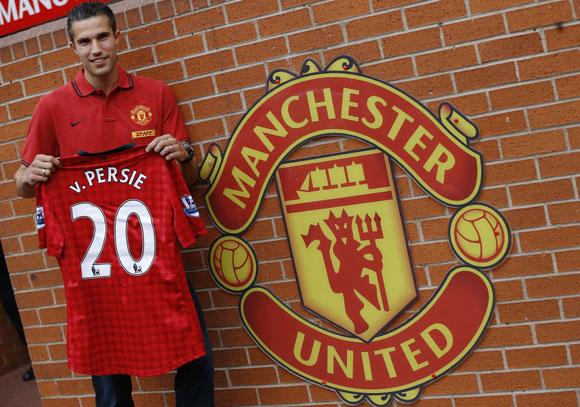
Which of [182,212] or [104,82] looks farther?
[104,82]

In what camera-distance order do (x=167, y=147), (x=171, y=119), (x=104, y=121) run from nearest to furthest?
(x=167, y=147), (x=104, y=121), (x=171, y=119)

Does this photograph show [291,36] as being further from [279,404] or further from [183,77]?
[279,404]

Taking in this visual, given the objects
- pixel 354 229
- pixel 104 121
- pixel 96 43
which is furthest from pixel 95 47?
pixel 354 229

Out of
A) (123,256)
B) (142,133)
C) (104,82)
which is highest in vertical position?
(104,82)

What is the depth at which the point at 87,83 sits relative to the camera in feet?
10.6

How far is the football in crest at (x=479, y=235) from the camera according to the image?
10.2 feet

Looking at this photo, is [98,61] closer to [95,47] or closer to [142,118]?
[95,47]

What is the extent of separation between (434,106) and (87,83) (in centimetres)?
143

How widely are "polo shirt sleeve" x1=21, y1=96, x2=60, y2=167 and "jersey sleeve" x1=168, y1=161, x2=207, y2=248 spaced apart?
21.8 inches

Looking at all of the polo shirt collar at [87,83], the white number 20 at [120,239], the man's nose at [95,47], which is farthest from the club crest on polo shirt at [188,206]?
the man's nose at [95,47]

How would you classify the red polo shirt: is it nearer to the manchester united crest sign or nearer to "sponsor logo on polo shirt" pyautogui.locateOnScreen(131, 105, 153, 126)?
"sponsor logo on polo shirt" pyautogui.locateOnScreen(131, 105, 153, 126)

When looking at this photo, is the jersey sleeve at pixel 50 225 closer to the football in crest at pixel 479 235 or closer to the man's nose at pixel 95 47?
the man's nose at pixel 95 47

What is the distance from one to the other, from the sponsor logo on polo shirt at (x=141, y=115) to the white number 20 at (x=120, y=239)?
13.6 inches

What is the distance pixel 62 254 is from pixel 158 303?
17.8 inches
